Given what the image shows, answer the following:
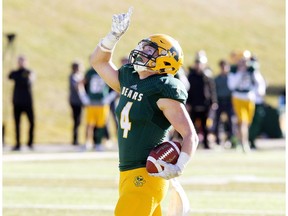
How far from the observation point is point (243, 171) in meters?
13.7

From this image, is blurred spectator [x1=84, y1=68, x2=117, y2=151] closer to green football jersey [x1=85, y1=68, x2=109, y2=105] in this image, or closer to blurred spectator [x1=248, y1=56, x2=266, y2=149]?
green football jersey [x1=85, y1=68, x2=109, y2=105]

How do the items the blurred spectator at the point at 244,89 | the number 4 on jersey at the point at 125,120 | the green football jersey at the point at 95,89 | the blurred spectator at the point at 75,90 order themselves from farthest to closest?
the blurred spectator at the point at 75,90, the green football jersey at the point at 95,89, the blurred spectator at the point at 244,89, the number 4 on jersey at the point at 125,120

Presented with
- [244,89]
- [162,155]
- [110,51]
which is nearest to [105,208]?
[110,51]

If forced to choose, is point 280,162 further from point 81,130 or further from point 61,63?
point 61,63

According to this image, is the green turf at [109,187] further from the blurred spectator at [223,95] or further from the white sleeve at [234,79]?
the blurred spectator at [223,95]

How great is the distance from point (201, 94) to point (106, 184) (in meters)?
7.95

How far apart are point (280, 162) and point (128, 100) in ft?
33.0

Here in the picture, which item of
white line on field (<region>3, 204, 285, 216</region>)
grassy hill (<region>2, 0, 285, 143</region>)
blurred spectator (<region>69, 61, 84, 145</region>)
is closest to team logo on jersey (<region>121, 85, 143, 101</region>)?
white line on field (<region>3, 204, 285, 216</region>)

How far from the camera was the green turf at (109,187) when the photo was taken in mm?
8992

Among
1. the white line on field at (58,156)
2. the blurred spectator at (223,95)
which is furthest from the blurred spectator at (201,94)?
the white line on field at (58,156)

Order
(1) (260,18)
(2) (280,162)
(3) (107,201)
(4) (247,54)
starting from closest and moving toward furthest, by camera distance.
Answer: (3) (107,201)
(2) (280,162)
(4) (247,54)
(1) (260,18)

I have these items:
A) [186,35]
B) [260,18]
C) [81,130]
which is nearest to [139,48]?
[81,130]

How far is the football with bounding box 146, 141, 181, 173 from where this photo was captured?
5.59 metres

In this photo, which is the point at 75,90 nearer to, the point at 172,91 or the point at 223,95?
the point at 223,95
